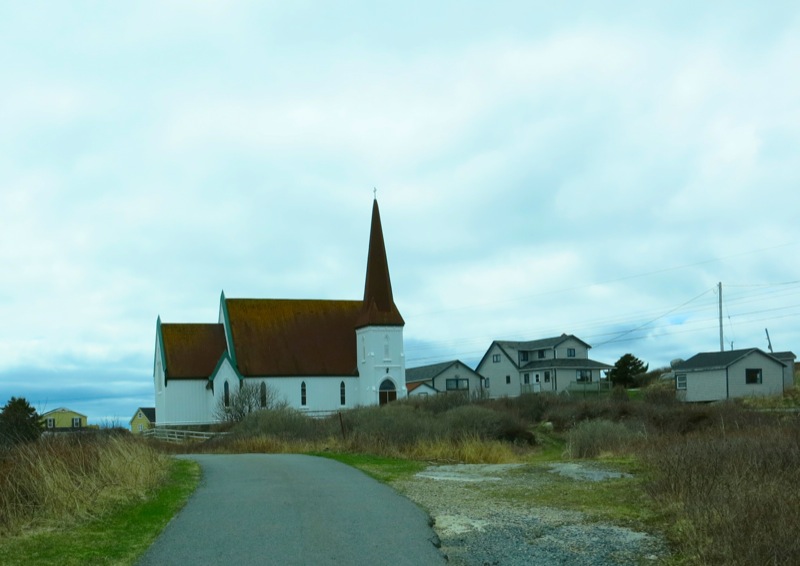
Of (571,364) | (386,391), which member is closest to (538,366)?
(571,364)

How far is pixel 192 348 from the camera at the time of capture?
70500 millimetres

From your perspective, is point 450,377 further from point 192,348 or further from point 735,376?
point 735,376

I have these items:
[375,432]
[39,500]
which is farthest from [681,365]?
[39,500]

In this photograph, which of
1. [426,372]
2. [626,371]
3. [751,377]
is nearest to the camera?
[751,377]

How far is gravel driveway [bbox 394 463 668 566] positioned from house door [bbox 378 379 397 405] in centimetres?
5252

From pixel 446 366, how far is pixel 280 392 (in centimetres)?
2440

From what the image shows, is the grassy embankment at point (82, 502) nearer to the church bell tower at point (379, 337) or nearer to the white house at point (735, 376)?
the church bell tower at point (379, 337)

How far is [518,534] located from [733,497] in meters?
2.58

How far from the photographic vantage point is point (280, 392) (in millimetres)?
68062

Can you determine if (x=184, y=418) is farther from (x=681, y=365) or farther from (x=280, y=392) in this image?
(x=681, y=365)

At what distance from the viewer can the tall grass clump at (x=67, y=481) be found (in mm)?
12562

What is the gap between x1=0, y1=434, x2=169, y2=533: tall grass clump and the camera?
1256cm

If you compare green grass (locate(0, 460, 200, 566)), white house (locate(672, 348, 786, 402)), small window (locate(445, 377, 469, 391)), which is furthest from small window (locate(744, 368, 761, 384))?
green grass (locate(0, 460, 200, 566))

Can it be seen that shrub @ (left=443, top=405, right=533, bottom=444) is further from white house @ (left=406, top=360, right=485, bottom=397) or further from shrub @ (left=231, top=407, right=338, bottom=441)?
white house @ (left=406, top=360, right=485, bottom=397)
